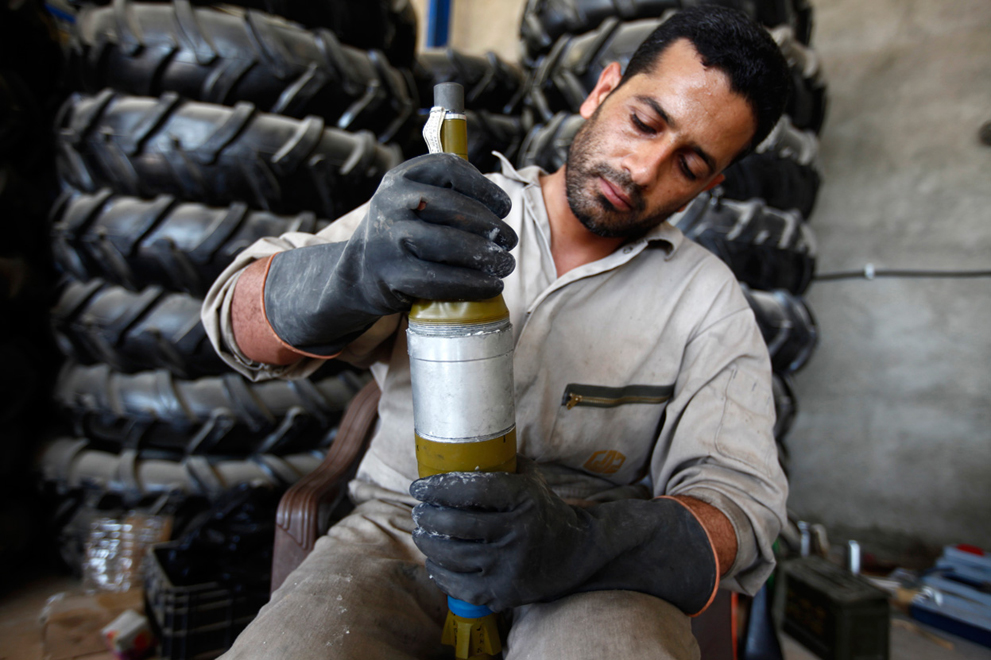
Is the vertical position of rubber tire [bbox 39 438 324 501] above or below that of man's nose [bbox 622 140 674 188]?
below

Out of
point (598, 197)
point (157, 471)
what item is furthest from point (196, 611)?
point (598, 197)

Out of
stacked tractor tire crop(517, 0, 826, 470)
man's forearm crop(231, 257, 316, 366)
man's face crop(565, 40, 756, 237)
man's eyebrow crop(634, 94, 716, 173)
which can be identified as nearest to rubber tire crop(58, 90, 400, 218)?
stacked tractor tire crop(517, 0, 826, 470)

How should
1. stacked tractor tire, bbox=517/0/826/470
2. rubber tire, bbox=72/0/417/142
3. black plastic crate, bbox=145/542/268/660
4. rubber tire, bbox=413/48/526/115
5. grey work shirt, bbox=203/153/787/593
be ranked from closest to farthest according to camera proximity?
grey work shirt, bbox=203/153/787/593, black plastic crate, bbox=145/542/268/660, rubber tire, bbox=72/0/417/142, stacked tractor tire, bbox=517/0/826/470, rubber tire, bbox=413/48/526/115

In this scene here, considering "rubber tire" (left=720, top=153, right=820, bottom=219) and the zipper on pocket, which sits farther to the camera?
"rubber tire" (left=720, top=153, right=820, bottom=219)

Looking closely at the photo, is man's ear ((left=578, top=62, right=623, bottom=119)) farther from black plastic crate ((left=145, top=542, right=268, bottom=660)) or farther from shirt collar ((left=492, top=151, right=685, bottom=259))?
black plastic crate ((left=145, top=542, right=268, bottom=660))

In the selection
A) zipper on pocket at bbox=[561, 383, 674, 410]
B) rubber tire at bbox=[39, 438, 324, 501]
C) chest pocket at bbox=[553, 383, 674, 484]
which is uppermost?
zipper on pocket at bbox=[561, 383, 674, 410]

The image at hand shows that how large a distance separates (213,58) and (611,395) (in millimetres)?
1597

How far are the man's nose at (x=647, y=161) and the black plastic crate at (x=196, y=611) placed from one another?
5.15 feet

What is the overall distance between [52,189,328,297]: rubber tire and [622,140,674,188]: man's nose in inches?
45.5

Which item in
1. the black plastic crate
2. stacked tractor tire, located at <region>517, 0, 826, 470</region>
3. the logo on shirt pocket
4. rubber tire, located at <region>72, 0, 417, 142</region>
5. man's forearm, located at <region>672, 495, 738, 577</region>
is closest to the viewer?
man's forearm, located at <region>672, 495, 738, 577</region>

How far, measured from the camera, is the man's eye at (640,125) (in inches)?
43.4

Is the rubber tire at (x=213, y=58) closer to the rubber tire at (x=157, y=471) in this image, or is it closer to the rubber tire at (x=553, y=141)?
the rubber tire at (x=553, y=141)

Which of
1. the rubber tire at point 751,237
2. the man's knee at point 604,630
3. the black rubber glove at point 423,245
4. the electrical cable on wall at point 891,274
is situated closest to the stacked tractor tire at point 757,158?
the rubber tire at point 751,237

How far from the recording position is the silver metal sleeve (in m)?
0.71
